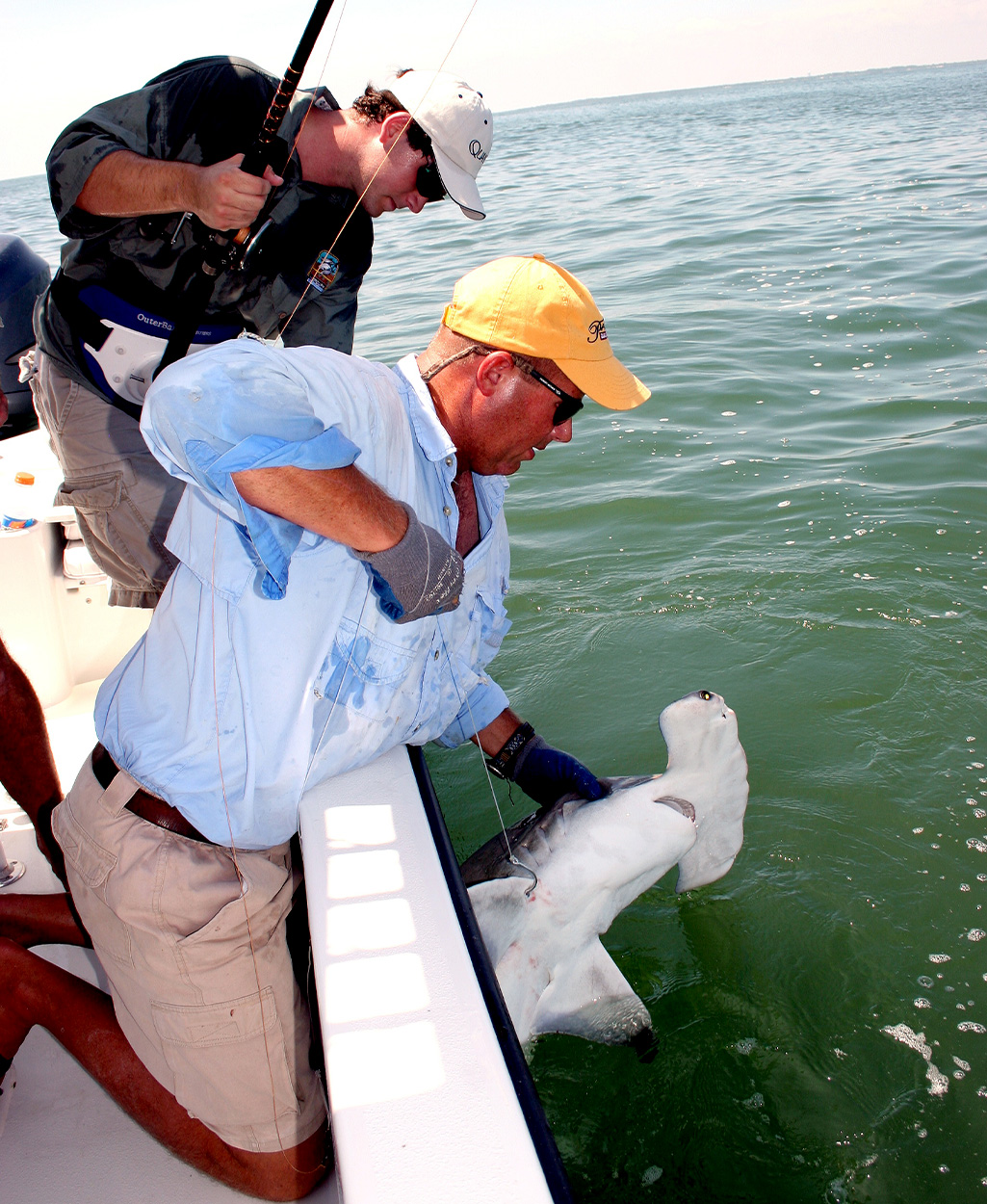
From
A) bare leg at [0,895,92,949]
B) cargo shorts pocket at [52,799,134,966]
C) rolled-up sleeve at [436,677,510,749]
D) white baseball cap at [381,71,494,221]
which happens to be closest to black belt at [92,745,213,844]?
cargo shorts pocket at [52,799,134,966]

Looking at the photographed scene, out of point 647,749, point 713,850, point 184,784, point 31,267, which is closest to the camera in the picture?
point 184,784

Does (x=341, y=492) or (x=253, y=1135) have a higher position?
(x=341, y=492)

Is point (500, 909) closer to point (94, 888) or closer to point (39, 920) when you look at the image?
point (94, 888)

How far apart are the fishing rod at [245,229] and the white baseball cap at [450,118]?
0.48m

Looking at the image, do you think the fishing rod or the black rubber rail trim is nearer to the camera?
the black rubber rail trim

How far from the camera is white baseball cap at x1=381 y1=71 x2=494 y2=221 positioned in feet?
8.95

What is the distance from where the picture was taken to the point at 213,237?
2496 mm

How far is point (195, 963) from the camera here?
72.2 inches

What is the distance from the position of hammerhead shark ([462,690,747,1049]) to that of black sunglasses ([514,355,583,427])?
94 centimetres

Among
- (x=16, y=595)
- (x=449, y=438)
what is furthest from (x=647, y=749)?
(x=16, y=595)

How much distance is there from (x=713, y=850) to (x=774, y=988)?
56cm

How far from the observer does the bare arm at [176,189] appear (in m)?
2.26

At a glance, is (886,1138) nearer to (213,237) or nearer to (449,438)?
(449,438)

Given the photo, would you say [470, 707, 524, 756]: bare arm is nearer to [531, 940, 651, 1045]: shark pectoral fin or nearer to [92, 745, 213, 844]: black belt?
[531, 940, 651, 1045]: shark pectoral fin
